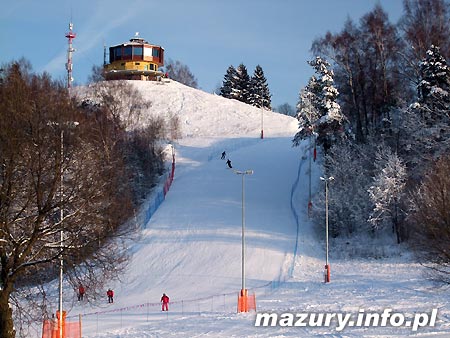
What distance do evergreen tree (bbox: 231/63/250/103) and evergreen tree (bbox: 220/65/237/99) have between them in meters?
0.77

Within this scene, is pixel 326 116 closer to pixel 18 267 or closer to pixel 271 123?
pixel 18 267

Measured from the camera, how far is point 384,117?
154ft

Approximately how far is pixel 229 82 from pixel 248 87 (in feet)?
15.4

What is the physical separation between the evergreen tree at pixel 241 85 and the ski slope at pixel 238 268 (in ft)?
146

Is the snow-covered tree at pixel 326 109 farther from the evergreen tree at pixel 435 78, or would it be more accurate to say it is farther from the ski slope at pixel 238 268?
the evergreen tree at pixel 435 78

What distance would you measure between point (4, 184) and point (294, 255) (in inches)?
1008

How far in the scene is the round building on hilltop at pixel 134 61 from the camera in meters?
100

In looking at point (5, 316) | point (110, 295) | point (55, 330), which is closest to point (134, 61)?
point (110, 295)

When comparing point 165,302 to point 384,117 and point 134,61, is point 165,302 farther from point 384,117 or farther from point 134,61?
point 134,61

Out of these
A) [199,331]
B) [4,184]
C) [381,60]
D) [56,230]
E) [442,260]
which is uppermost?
[381,60]

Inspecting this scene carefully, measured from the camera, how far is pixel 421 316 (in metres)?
19.9

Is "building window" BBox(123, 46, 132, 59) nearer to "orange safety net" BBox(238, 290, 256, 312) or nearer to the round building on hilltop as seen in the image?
the round building on hilltop

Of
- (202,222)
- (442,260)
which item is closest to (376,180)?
(202,222)

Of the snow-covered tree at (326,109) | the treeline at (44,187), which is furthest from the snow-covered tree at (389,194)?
the treeline at (44,187)
